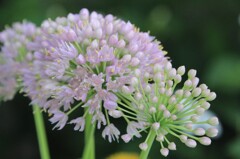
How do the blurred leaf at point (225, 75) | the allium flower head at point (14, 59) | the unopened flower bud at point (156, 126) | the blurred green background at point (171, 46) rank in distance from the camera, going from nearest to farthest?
the unopened flower bud at point (156, 126) < the allium flower head at point (14, 59) < the blurred leaf at point (225, 75) < the blurred green background at point (171, 46)

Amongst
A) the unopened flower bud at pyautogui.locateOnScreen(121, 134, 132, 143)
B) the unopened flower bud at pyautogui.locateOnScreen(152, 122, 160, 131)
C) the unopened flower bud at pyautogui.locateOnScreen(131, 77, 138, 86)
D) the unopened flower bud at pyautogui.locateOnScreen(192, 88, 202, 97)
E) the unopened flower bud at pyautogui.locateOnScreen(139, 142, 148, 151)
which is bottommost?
the unopened flower bud at pyautogui.locateOnScreen(139, 142, 148, 151)

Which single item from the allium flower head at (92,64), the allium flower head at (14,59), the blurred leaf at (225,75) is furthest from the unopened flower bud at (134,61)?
the blurred leaf at (225,75)

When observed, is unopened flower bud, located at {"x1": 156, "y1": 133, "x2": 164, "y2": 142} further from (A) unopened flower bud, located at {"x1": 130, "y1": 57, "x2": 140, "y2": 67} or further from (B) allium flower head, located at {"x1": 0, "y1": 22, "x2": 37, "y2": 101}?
(B) allium flower head, located at {"x1": 0, "y1": 22, "x2": 37, "y2": 101}

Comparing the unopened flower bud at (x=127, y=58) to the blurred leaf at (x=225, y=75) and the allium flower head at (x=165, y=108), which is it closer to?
the allium flower head at (x=165, y=108)

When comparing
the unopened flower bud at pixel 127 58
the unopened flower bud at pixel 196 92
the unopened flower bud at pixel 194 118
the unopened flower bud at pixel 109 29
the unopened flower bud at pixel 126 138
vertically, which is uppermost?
the unopened flower bud at pixel 109 29

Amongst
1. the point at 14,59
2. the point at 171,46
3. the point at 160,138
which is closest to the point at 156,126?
the point at 160,138

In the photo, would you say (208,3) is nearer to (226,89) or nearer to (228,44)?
(228,44)

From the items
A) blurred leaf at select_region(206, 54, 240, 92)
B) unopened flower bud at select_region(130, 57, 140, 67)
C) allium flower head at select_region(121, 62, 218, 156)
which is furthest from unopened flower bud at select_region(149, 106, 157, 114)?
blurred leaf at select_region(206, 54, 240, 92)

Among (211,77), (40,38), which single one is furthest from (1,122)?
(40,38)
